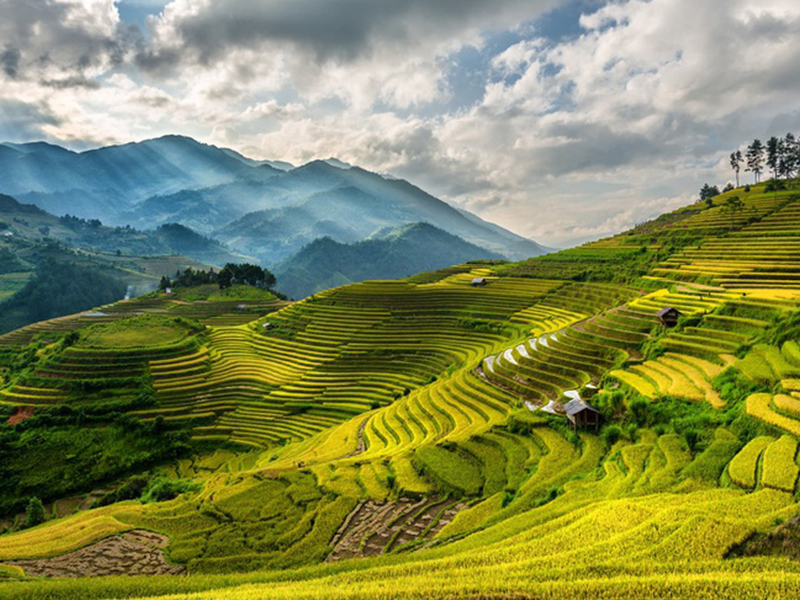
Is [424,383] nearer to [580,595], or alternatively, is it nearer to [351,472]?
[351,472]

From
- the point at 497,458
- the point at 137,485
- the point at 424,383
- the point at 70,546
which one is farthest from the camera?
the point at 424,383

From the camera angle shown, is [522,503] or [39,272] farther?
[39,272]

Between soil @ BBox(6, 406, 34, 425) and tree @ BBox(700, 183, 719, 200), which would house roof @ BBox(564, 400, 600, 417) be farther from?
tree @ BBox(700, 183, 719, 200)

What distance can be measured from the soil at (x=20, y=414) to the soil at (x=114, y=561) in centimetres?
2600

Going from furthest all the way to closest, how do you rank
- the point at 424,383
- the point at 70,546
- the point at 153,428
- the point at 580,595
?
the point at 424,383 < the point at 153,428 < the point at 70,546 < the point at 580,595

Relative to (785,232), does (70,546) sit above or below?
below

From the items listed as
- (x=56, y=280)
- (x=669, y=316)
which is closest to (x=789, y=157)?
(x=669, y=316)

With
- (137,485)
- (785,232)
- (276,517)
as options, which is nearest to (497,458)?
(276,517)

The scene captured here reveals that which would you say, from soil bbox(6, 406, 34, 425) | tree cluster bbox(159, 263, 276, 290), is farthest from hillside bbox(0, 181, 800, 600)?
tree cluster bbox(159, 263, 276, 290)

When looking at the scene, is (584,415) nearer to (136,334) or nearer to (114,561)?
(114,561)

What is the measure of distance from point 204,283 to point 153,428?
256ft

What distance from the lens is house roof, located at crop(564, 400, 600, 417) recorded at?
21844 millimetres

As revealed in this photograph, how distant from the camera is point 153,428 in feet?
121

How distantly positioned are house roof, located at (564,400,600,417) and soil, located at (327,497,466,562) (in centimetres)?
815
